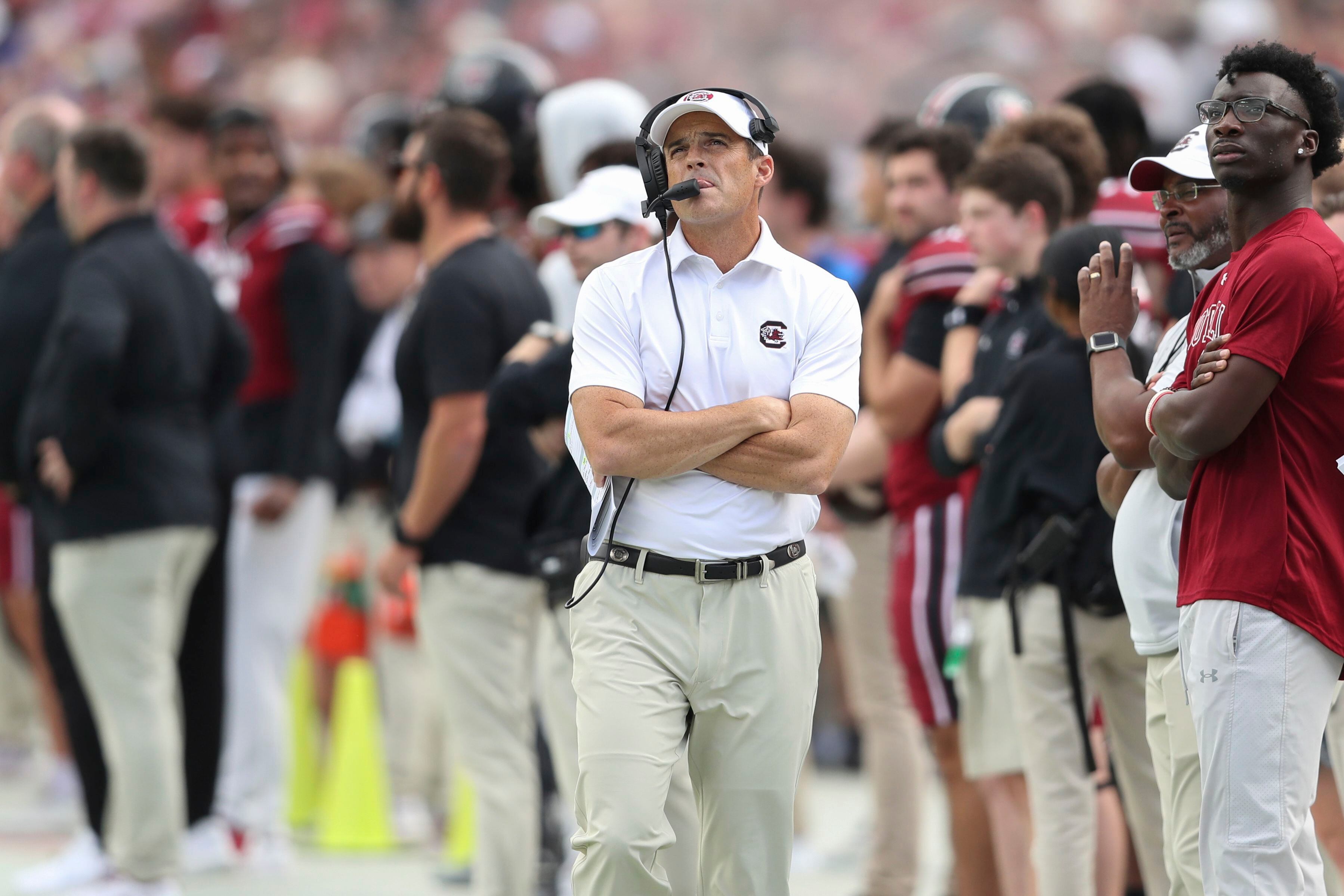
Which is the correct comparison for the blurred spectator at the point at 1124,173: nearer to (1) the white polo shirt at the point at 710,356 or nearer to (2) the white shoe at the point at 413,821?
(1) the white polo shirt at the point at 710,356

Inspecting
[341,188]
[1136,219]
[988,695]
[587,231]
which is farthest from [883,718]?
[341,188]

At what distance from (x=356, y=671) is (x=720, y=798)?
4.00 meters

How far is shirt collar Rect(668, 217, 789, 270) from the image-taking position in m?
3.48

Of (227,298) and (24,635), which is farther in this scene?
(24,635)

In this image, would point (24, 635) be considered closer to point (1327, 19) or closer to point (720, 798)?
point (720, 798)

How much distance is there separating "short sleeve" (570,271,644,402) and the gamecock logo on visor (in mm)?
251

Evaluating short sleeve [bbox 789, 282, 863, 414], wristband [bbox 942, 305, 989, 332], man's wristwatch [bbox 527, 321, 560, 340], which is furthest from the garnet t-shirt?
man's wristwatch [bbox 527, 321, 560, 340]

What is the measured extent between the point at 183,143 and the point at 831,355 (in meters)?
5.73

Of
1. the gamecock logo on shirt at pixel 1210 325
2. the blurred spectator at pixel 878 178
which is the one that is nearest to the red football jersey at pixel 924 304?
the blurred spectator at pixel 878 178

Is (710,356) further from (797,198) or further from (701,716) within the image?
(797,198)

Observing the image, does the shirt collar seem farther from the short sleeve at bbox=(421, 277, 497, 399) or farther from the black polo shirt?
the short sleeve at bbox=(421, 277, 497, 399)

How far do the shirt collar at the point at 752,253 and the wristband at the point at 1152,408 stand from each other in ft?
2.58

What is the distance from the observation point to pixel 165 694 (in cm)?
576

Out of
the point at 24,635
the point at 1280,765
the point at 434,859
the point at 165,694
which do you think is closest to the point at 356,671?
the point at 434,859
